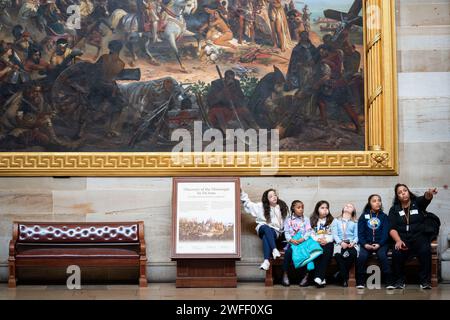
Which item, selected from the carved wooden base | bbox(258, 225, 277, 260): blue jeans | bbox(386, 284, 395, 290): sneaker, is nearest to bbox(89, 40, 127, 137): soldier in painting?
the carved wooden base

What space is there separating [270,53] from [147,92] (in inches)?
94.8

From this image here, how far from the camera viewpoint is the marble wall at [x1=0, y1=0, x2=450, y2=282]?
1678 centimetres

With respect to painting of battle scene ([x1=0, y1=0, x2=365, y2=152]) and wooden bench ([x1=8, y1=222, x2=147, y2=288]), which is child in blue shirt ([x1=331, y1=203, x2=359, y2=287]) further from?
wooden bench ([x1=8, y1=222, x2=147, y2=288])

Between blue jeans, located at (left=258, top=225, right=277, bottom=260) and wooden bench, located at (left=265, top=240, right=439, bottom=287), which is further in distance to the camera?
blue jeans, located at (left=258, top=225, right=277, bottom=260)

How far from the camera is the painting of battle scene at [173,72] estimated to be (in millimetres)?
16938

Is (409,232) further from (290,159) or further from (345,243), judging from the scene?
(290,159)

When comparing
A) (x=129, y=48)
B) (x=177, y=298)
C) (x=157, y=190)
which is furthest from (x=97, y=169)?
(x=177, y=298)

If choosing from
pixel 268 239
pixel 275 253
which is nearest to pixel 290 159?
pixel 268 239

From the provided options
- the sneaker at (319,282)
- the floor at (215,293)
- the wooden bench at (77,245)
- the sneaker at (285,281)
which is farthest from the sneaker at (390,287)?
the wooden bench at (77,245)

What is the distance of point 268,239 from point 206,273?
4.03 feet

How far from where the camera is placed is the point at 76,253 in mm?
15836

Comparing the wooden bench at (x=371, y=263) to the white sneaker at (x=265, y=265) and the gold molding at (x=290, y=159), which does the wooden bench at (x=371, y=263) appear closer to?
the white sneaker at (x=265, y=265)

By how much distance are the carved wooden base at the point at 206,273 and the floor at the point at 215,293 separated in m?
0.22

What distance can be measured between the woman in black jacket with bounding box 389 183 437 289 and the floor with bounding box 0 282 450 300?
1.07 feet
